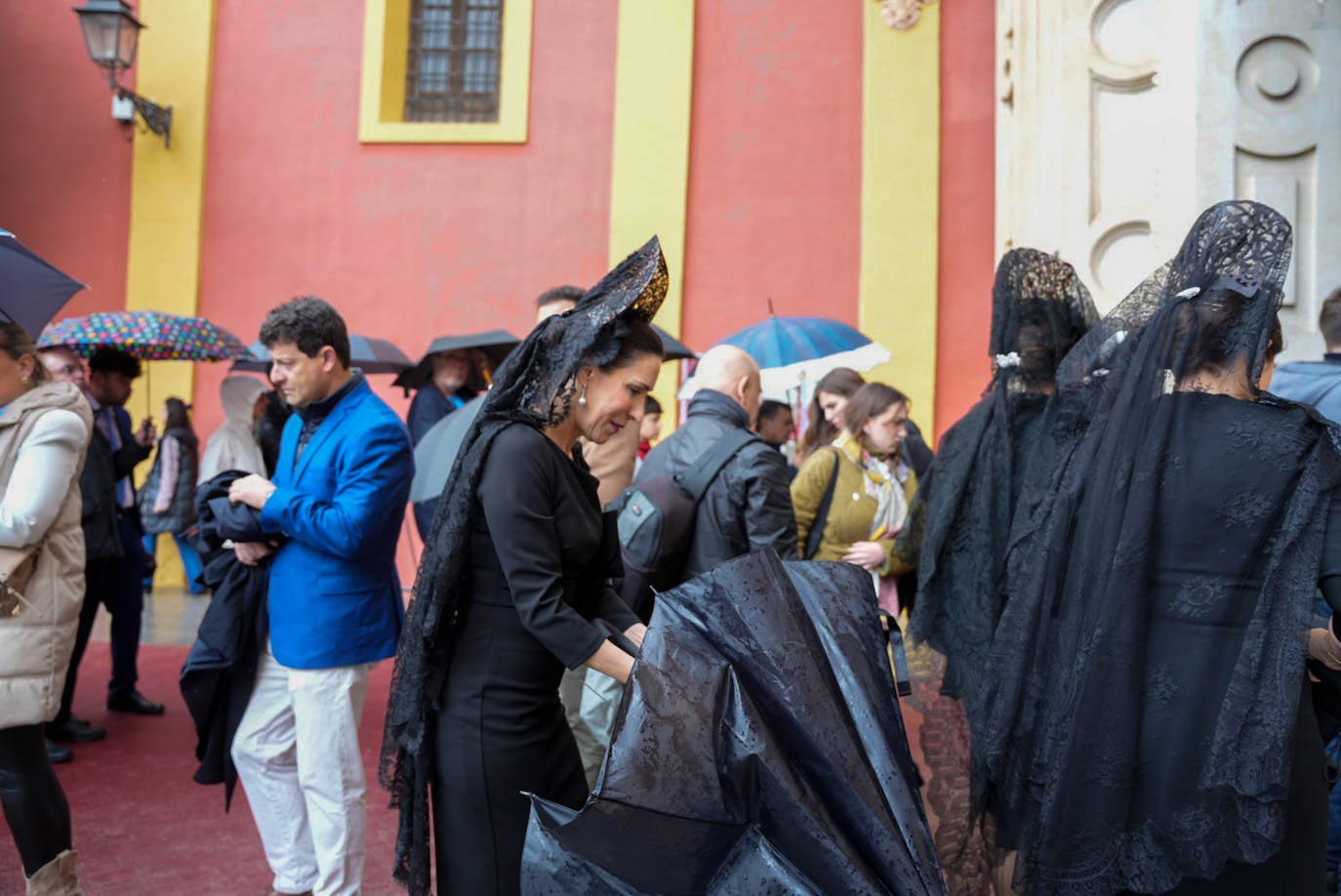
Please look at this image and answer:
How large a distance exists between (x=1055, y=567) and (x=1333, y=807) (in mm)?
2150

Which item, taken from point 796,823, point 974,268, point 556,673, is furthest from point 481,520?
point 974,268

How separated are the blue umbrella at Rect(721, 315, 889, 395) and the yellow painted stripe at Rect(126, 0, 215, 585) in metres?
6.33

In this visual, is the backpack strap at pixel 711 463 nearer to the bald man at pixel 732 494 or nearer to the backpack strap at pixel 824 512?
the bald man at pixel 732 494

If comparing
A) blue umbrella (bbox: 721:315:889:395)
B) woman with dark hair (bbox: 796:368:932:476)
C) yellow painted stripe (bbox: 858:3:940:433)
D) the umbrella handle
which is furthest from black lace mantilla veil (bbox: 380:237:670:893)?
yellow painted stripe (bbox: 858:3:940:433)

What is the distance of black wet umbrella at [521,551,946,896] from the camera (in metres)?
1.93

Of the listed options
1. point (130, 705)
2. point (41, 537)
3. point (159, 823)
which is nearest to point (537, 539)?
point (41, 537)

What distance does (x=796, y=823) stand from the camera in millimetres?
1933

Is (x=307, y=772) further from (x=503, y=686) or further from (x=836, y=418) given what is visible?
(x=836, y=418)

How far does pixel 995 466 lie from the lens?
4184mm

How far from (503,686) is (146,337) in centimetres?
551

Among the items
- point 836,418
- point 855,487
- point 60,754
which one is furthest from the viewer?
point 836,418

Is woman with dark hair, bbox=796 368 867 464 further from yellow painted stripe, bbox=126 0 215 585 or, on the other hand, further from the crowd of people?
yellow painted stripe, bbox=126 0 215 585

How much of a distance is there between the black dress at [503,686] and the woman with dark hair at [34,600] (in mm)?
1516

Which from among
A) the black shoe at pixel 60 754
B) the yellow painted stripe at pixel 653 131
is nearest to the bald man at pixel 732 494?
the black shoe at pixel 60 754
